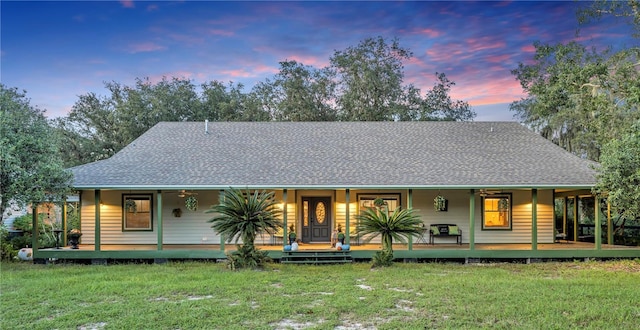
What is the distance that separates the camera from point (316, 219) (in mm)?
16984

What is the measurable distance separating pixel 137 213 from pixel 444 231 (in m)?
11.0

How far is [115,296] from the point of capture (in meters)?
9.09

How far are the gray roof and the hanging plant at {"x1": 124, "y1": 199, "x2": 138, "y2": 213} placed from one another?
1.53 metres

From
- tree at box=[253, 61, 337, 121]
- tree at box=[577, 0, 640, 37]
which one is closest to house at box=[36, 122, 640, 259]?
tree at box=[577, 0, 640, 37]

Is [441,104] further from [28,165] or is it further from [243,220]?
[28,165]

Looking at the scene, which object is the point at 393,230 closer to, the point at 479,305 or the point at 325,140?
the point at 479,305

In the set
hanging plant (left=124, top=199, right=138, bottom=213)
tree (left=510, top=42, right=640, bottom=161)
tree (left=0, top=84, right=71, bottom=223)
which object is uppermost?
tree (left=510, top=42, right=640, bottom=161)

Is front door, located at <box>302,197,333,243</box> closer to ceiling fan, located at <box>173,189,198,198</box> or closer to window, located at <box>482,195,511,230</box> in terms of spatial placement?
ceiling fan, located at <box>173,189,198,198</box>

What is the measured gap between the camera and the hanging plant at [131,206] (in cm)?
1648

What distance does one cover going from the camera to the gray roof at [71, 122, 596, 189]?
47.0ft

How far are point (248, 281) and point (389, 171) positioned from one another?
653cm

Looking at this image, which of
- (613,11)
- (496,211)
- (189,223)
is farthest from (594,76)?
(189,223)

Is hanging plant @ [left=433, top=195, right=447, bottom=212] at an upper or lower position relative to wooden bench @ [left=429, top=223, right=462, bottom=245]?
upper

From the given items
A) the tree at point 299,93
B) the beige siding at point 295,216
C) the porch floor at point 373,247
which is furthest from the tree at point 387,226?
the tree at point 299,93
